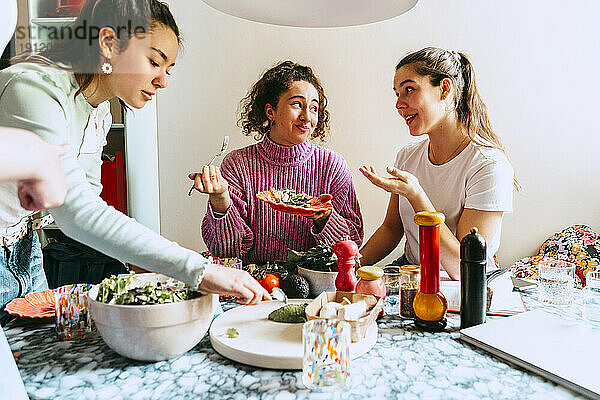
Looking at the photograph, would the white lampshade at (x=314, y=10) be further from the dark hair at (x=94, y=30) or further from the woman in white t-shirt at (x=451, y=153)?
the woman in white t-shirt at (x=451, y=153)

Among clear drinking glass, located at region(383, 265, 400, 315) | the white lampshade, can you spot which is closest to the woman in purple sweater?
clear drinking glass, located at region(383, 265, 400, 315)

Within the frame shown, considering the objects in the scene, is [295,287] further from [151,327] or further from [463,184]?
[463,184]

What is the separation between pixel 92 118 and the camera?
1.18 meters

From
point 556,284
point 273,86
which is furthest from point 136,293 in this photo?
point 273,86

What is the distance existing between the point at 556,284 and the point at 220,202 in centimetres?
99

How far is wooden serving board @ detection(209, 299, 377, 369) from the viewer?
0.82 meters

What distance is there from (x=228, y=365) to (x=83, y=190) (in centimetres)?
38

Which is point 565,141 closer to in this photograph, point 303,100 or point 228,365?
point 303,100

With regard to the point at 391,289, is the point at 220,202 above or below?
above

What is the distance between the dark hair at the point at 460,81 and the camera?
1662 mm

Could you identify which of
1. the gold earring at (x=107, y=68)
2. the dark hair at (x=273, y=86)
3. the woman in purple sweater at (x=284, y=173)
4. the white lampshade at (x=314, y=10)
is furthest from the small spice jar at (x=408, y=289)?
the dark hair at (x=273, y=86)

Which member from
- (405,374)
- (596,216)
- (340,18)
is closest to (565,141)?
(596,216)

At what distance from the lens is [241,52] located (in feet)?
8.36

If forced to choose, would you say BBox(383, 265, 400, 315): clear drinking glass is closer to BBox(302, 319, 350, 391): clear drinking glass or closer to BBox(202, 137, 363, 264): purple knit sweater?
BBox(302, 319, 350, 391): clear drinking glass
